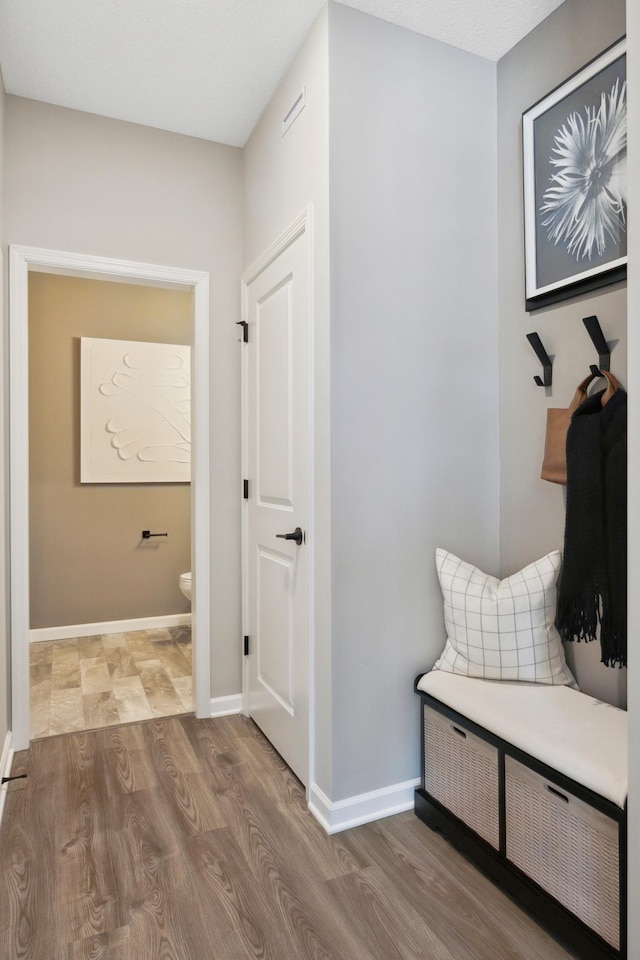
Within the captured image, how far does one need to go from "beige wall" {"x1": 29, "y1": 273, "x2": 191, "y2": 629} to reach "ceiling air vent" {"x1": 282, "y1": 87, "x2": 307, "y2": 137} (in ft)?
7.70

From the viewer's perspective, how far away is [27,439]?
249cm

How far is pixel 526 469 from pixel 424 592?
0.57 meters

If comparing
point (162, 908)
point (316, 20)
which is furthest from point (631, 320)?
point (162, 908)

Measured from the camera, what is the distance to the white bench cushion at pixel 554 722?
1407 millimetres

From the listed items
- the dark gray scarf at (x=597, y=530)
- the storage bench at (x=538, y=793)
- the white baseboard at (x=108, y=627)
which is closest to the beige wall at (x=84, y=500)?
the white baseboard at (x=108, y=627)

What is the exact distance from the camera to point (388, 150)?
79.9 inches

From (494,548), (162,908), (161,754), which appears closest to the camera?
(162,908)

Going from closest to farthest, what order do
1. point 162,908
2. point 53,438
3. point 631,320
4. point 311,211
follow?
point 631,320
point 162,908
point 311,211
point 53,438

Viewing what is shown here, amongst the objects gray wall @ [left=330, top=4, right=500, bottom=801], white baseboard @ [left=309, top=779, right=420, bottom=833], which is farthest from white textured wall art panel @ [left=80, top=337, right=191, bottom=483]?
white baseboard @ [left=309, top=779, right=420, bottom=833]

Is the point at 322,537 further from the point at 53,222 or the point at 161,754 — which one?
the point at 53,222

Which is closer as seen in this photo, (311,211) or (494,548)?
(311,211)

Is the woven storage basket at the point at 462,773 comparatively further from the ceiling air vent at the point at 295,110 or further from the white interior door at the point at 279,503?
the ceiling air vent at the point at 295,110

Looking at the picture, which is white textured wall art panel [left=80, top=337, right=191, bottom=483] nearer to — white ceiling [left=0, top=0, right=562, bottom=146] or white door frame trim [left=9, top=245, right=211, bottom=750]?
white door frame trim [left=9, top=245, right=211, bottom=750]

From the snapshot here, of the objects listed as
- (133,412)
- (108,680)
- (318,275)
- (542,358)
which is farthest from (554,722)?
(133,412)
